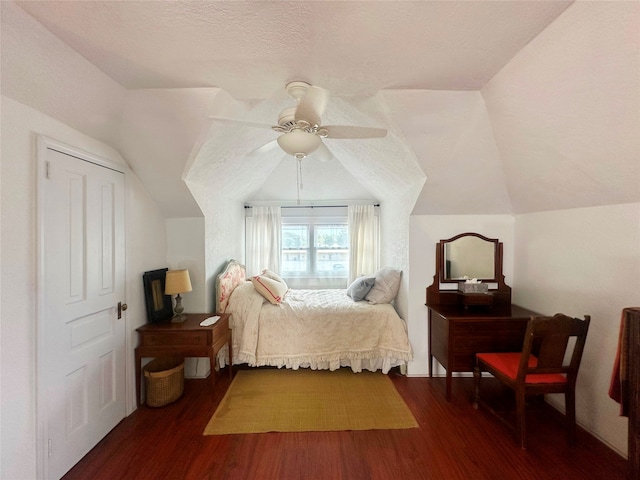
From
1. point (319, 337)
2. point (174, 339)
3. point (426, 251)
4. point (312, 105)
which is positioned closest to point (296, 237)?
point (319, 337)

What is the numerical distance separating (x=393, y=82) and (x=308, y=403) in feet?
8.61

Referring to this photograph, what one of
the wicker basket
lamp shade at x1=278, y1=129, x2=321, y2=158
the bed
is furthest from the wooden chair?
the wicker basket

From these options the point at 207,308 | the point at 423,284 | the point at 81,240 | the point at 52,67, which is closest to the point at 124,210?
the point at 81,240

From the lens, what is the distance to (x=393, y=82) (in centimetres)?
172

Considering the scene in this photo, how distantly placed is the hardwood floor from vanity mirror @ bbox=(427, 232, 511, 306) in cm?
105

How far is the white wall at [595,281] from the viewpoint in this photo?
175 cm

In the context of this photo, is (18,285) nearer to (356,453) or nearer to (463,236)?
(356,453)

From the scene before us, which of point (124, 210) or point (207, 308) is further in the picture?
point (207, 308)

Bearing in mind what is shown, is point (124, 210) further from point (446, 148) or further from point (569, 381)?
point (569, 381)

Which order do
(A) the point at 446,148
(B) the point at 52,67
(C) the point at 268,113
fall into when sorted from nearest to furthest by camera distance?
(B) the point at 52,67
(A) the point at 446,148
(C) the point at 268,113

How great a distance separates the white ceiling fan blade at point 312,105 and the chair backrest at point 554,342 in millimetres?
1899

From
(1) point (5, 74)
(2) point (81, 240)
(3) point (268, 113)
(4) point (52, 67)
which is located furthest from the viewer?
(3) point (268, 113)

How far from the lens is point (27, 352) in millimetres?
1466

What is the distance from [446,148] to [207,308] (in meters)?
2.80
